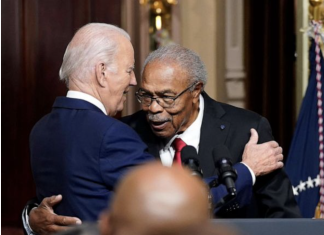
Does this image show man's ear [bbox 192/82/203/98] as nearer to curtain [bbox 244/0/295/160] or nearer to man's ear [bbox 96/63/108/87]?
man's ear [bbox 96/63/108/87]

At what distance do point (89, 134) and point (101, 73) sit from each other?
222 mm

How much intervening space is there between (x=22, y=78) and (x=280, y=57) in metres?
1.64

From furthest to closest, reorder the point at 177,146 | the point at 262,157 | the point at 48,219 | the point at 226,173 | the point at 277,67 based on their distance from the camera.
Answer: the point at 277,67
the point at 177,146
the point at 262,157
the point at 48,219
the point at 226,173

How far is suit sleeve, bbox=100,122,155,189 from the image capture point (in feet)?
7.48

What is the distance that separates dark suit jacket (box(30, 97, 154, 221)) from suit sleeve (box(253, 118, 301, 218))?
713mm

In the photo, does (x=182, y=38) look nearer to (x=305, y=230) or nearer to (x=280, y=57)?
(x=280, y=57)

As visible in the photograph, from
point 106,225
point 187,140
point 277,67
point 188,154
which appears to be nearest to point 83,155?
point 188,154

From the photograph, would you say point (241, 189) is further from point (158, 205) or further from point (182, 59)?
point (158, 205)

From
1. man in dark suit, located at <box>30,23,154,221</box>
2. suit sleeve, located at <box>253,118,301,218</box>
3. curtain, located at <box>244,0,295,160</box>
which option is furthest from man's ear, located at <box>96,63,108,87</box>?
curtain, located at <box>244,0,295,160</box>

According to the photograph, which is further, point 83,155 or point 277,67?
point 277,67

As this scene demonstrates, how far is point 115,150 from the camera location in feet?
7.53

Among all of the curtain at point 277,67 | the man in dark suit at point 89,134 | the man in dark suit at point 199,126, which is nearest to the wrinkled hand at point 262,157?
the man in dark suit at point 199,126

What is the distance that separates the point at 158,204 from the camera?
904mm

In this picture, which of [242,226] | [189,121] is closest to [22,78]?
[189,121]
